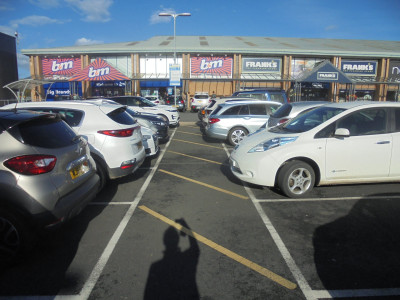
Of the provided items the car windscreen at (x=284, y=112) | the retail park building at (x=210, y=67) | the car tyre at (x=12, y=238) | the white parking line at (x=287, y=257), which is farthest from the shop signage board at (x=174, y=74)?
the car tyre at (x=12, y=238)

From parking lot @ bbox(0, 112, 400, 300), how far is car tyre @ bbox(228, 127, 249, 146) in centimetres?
503

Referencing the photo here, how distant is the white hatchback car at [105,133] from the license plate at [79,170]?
4.07ft

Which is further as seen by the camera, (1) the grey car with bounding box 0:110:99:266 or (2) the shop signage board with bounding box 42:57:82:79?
(2) the shop signage board with bounding box 42:57:82:79

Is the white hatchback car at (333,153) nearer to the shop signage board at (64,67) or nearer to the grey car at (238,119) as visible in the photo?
the grey car at (238,119)

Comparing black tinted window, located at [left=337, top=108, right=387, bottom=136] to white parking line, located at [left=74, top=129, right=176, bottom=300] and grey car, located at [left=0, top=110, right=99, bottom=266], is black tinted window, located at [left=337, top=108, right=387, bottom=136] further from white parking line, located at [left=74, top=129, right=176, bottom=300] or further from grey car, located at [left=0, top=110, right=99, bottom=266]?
grey car, located at [left=0, top=110, right=99, bottom=266]

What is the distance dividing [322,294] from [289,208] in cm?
214

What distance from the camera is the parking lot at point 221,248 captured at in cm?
282

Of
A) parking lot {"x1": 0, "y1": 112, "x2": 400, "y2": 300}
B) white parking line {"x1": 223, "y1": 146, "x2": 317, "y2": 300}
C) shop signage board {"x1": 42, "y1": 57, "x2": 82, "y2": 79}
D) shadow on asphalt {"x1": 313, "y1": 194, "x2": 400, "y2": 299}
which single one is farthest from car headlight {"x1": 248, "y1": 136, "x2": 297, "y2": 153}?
shop signage board {"x1": 42, "y1": 57, "x2": 82, "y2": 79}

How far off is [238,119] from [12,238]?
28.1ft


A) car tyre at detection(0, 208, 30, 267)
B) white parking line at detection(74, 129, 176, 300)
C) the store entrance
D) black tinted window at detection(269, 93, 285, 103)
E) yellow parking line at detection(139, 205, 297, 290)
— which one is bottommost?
white parking line at detection(74, 129, 176, 300)

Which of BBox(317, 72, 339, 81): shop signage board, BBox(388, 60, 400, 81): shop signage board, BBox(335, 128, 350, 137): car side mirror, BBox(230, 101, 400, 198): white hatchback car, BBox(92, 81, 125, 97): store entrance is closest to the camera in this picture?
BBox(335, 128, 350, 137): car side mirror

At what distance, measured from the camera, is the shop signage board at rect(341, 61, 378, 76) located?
34.5 meters

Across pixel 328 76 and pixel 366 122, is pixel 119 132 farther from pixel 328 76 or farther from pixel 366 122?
pixel 328 76

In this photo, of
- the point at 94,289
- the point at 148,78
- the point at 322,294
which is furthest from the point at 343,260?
the point at 148,78
